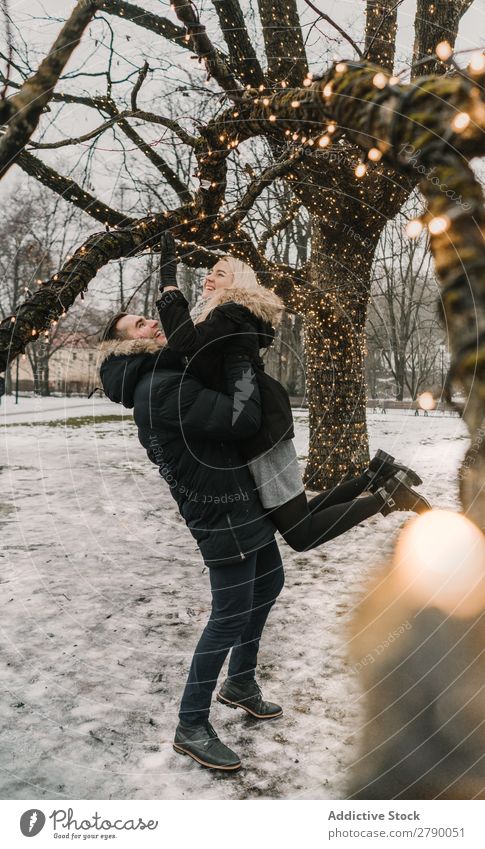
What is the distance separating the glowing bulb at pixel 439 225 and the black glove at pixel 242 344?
52.5 inches

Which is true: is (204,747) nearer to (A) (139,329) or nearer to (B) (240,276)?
(A) (139,329)

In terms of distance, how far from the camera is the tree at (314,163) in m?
0.96

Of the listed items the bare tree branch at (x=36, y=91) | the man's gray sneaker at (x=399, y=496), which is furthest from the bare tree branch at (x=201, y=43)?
the man's gray sneaker at (x=399, y=496)

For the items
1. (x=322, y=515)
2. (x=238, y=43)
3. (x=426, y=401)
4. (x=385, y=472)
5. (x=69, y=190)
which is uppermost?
(x=238, y=43)

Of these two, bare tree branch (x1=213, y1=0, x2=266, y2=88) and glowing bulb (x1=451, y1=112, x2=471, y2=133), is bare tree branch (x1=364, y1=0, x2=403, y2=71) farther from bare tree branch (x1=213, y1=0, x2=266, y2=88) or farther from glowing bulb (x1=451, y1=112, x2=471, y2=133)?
glowing bulb (x1=451, y1=112, x2=471, y2=133)

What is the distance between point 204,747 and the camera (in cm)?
210

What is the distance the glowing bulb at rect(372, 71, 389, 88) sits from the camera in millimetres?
1007

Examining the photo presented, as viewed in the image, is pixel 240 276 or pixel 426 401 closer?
pixel 426 401

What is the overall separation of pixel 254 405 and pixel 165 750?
57.5 inches

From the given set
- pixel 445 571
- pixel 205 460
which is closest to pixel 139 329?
pixel 205 460

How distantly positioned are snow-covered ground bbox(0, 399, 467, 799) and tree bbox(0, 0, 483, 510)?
583 millimetres

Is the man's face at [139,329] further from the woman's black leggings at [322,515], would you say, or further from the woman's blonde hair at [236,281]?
the woman's black leggings at [322,515]

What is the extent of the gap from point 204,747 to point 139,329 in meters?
1.67

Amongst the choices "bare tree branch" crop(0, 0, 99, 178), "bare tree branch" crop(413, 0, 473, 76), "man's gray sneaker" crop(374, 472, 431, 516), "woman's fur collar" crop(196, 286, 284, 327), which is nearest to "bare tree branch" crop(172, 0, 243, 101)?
"bare tree branch" crop(0, 0, 99, 178)
